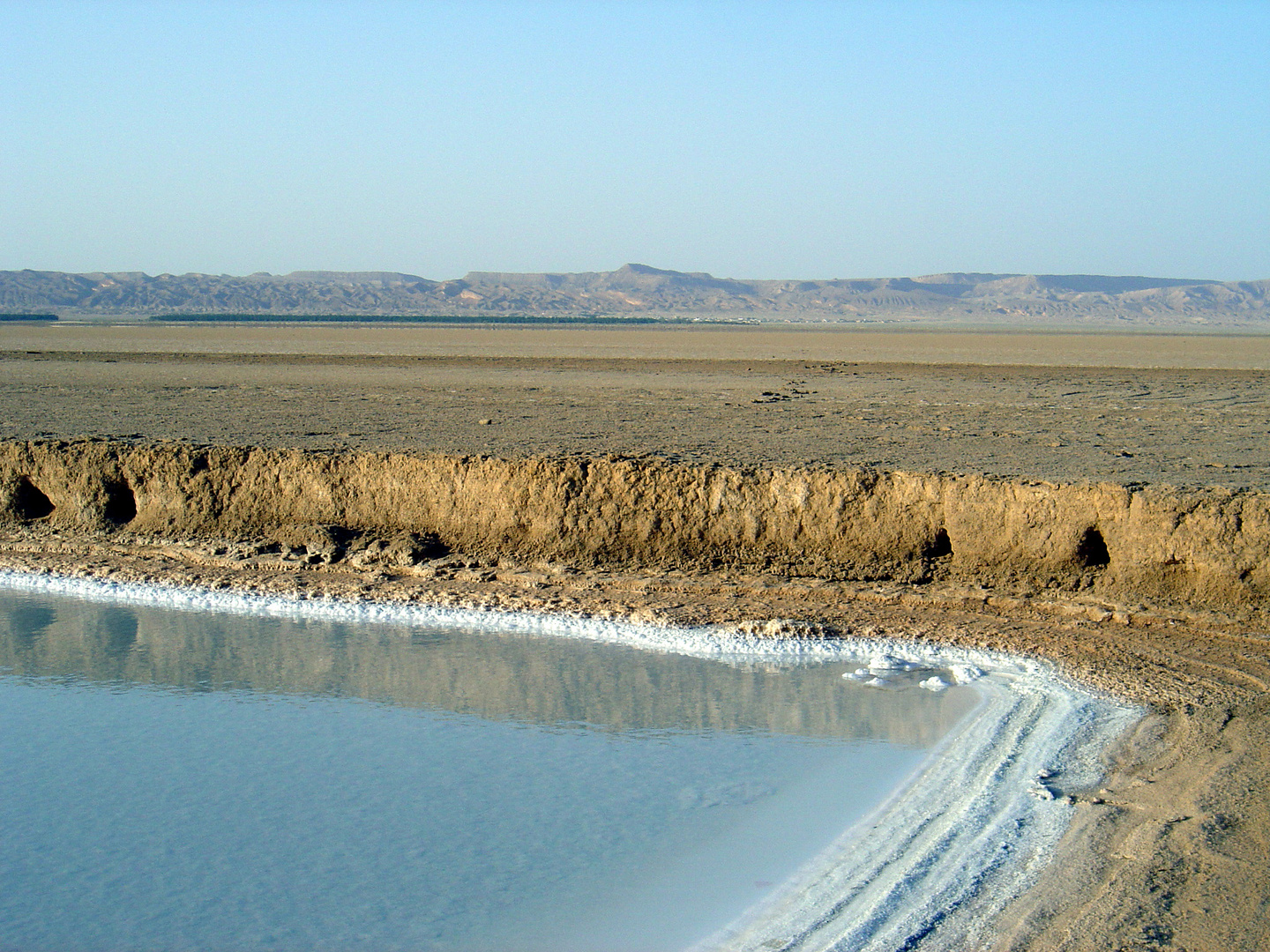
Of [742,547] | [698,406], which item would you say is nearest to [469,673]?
[742,547]

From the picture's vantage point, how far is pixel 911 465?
9141mm

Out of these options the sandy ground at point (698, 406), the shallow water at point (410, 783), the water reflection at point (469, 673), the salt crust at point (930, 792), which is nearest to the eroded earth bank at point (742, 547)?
the salt crust at point (930, 792)

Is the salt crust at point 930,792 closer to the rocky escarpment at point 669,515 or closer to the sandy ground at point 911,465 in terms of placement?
the sandy ground at point 911,465

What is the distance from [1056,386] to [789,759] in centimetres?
1738

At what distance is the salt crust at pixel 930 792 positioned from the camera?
3.82 metres

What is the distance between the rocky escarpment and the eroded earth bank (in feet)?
0.05

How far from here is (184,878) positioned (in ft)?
13.8

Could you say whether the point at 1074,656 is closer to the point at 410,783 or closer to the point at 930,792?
Answer: the point at 930,792

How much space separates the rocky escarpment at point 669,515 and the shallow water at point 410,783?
1507 mm

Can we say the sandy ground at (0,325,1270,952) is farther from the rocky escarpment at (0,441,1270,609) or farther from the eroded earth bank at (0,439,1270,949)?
the rocky escarpment at (0,441,1270,609)

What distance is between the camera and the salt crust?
382 cm

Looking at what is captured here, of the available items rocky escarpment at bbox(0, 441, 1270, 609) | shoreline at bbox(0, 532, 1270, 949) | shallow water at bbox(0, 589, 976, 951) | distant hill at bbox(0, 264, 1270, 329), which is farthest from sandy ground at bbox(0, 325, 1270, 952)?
distant hill at bbox(0, 264, 1270, 329)

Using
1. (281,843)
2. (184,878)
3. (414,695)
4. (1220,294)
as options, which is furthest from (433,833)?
(1220,294)

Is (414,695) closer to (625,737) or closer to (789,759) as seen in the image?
(625,737)
